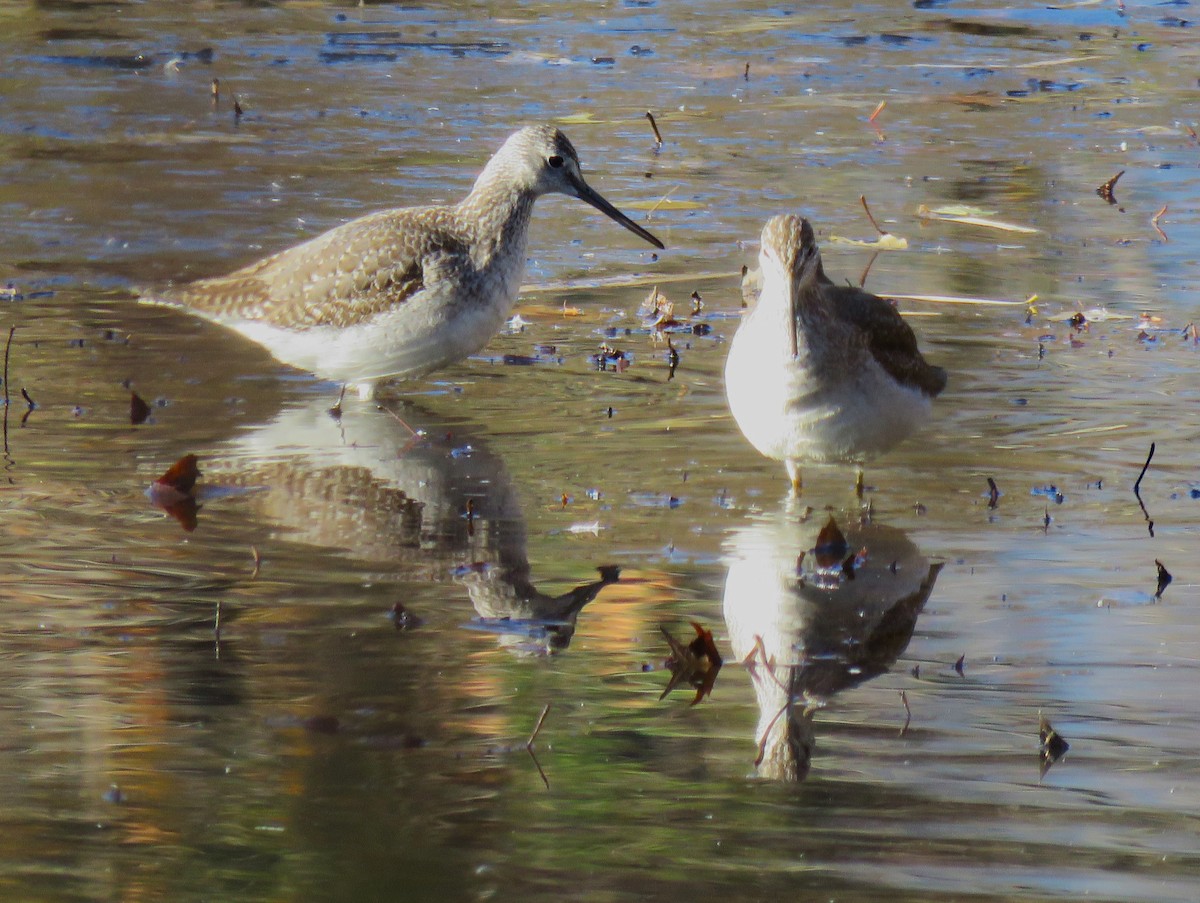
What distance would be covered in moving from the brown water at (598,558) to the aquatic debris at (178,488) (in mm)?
85

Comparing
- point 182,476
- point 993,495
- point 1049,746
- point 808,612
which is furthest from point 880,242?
point 1049,746

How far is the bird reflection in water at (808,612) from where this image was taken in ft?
16.0

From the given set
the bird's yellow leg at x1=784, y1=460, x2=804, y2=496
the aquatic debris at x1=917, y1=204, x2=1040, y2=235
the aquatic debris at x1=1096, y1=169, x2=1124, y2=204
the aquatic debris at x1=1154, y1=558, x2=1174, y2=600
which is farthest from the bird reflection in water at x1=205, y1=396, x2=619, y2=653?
the aquatic debris at x1=1096, y1=169, x2=1124, y2=204

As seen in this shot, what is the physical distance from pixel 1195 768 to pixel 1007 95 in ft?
34.2

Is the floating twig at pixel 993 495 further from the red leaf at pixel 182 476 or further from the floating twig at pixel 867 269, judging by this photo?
the red leaf at pixel 182 476

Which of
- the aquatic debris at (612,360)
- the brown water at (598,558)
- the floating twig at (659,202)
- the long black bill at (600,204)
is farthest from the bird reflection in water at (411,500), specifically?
the floating twig at (659,202)

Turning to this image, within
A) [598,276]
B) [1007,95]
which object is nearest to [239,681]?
[598,276]

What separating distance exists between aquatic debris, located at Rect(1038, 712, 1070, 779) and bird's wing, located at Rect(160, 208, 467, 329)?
4074 mm

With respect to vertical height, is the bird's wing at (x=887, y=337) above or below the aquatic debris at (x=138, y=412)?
above

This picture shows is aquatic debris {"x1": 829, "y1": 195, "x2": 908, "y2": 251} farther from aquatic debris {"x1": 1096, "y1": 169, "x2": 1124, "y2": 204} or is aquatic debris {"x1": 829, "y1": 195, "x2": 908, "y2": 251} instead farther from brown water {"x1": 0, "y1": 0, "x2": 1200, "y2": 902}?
aquatic debris {"x1": 1096, "y1": 169, "x2": 1124, "y2": 204}

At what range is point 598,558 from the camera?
613cm

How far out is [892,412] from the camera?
6758 mm

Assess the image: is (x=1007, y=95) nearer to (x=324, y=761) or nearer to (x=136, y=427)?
(x=136, y=427)

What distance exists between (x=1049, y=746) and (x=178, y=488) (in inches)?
136
